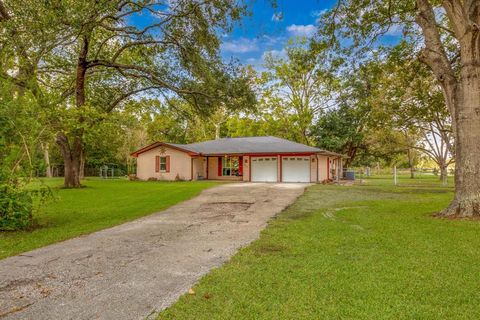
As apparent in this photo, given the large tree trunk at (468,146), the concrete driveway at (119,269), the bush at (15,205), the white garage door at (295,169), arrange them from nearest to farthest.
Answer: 1. the concrete driveway at (119,269)
2. the bush at (15,205)
3. the large tree trunk at (468,146)
4. the white garage door at (295,169)

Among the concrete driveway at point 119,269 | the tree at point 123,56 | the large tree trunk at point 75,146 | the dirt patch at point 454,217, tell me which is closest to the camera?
the concrete driveway at point 119,269

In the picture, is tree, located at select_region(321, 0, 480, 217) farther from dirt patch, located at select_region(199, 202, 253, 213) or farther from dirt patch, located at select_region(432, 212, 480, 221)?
dirt patch, located at select_region(199, 202, 253, 213)

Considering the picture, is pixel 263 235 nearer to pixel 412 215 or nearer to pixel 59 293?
pixel 59 293

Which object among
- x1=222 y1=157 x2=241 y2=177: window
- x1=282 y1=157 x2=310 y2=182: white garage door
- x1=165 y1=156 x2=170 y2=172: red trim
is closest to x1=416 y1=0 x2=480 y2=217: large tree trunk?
x1=282 y1=157 x2=310 y2=182: white garage door

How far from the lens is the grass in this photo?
2.95 meters

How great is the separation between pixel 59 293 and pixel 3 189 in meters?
4.05

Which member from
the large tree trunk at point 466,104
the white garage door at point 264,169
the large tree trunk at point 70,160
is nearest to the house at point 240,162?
the white garage door at point 264,169

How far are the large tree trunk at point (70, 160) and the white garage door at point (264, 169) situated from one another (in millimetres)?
11996

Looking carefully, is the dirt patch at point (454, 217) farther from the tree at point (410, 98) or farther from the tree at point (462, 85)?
the tree at point (410, 98)

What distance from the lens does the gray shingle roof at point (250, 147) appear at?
22656 millimetres

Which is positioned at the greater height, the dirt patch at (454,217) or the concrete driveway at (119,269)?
the dirt patch at (454,217)

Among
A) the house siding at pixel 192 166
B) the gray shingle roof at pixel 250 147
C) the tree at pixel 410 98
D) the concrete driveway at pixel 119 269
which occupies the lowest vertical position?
the concrete driveway at pixel 119 269

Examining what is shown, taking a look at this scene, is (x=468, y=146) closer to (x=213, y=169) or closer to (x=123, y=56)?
(x=123, y=56)

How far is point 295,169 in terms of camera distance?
22828 mm
